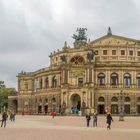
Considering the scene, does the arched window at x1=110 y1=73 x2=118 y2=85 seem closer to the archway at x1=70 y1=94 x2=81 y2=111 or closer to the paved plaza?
the archway at x1=70 y1=94 x2=81 y2=111

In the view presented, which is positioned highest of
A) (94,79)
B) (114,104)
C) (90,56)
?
(90,56)

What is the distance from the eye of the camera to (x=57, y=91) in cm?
10350

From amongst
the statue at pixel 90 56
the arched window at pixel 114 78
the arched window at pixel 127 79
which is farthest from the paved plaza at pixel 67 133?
the statue at pixel 90 56

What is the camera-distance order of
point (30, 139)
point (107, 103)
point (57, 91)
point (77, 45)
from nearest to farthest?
1. point (30, 139)
2. point (107, 103)
3. point (57, 91)
4. point (77, 45)

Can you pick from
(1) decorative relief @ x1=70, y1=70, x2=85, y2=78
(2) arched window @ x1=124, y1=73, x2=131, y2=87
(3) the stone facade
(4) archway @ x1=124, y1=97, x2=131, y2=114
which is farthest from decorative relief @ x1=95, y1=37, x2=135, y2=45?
(4) archway @ x1=124, y1=97, x2=131, y2=114

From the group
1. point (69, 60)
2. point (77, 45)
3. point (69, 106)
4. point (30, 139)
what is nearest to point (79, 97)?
point (69, 106)

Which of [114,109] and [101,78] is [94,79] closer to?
[101,78]

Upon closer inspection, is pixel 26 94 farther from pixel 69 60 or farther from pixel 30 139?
pixel 30 139

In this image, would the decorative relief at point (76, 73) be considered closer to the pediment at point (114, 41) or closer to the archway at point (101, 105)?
the archway at point (101, 105)

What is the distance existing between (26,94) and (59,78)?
19178 millimetres

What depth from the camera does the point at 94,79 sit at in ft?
325

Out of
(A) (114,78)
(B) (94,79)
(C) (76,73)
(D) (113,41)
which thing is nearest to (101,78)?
(B) (94,79)

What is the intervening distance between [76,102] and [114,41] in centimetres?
2261

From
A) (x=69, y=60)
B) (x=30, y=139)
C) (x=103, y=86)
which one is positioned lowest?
(x=30, y=139)
